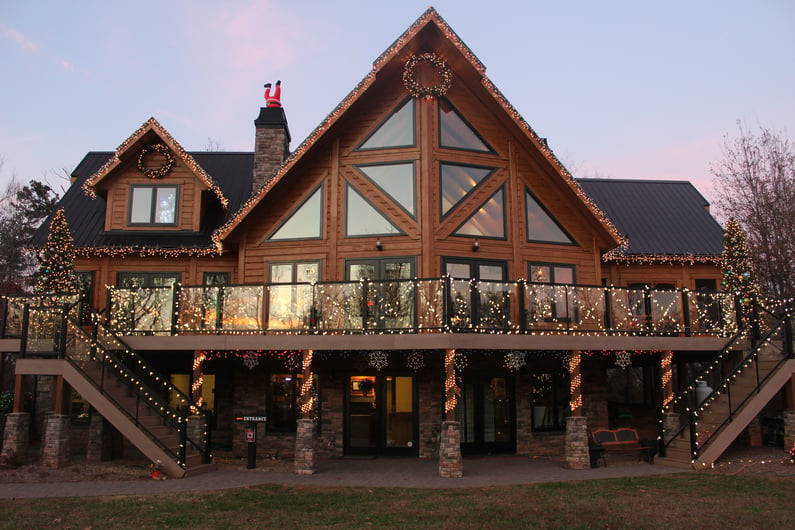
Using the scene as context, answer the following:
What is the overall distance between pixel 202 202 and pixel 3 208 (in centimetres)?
2749

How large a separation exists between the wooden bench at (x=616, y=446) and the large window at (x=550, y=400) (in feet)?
6.86

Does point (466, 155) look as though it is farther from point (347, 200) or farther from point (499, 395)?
point (499, 395)

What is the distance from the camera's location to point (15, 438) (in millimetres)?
15305

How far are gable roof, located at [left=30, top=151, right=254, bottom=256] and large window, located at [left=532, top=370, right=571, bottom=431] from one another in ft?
33.5

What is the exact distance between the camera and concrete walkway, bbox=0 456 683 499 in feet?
40.7

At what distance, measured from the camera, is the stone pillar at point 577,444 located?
1471 centimetres

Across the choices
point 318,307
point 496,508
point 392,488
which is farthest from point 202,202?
point 496,508

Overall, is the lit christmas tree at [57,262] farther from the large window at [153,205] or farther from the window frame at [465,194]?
the window frame at [465,194]

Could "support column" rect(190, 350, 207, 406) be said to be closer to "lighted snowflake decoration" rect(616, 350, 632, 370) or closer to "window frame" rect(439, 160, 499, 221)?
"window frame" rect(439, 160, 499, 221)

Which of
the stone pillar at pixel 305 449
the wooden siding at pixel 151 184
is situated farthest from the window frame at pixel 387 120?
the stone pillar at pixel 305 449

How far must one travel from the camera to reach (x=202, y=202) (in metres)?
19.8

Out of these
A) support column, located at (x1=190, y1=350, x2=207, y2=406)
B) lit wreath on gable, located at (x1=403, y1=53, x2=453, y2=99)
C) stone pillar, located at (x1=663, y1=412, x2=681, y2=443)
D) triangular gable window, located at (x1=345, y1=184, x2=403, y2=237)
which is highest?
lit wreath on gable, located at (x1=403, y1=53, x2=453, y2=99)

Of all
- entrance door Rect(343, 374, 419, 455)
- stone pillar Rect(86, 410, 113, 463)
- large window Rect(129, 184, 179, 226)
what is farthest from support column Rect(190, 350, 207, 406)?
large window Rect(129, 184, 179, 226)

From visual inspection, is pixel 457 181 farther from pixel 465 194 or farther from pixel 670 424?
pixel 670 424
